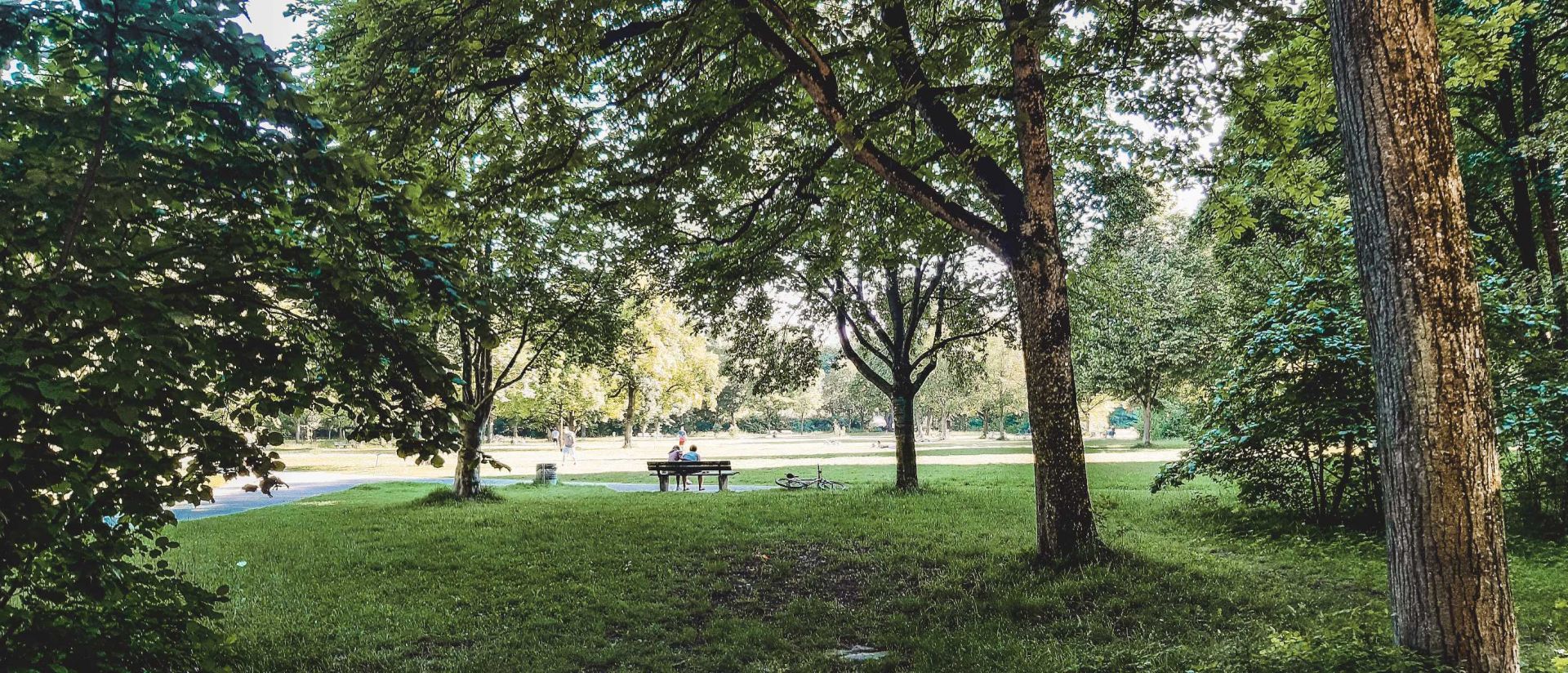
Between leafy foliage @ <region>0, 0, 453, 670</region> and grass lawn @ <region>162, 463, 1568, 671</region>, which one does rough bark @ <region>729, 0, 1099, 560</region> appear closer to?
grass lawn @ <region>162, 463, 1568, 671</region>

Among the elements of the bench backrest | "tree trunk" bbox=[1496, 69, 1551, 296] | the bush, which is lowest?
the bench backrest

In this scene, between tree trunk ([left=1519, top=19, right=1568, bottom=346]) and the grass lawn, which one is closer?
the grass lawn

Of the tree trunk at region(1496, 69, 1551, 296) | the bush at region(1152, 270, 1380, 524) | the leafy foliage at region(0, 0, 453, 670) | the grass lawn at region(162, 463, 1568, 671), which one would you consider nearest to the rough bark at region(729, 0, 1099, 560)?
the grass lawn at region(162, 463, 1568, 671)

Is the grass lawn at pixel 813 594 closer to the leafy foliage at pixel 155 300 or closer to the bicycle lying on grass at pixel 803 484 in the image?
the leafy foliage at pixel 155 300

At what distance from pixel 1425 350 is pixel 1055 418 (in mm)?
3769

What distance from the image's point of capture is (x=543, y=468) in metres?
20.5

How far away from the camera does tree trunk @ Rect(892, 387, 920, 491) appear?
1505cm

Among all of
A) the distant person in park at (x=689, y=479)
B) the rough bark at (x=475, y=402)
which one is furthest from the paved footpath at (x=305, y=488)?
the rough bark at (x=475, y=402)

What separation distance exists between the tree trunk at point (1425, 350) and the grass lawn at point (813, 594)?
0.46m

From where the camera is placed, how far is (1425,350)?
343 centimetres

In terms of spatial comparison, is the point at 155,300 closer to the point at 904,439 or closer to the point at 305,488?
the point at 904,439

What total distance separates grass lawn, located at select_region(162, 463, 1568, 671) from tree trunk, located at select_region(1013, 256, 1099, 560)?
41cm

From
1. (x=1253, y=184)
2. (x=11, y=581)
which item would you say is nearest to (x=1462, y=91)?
(x=1253, y=184)

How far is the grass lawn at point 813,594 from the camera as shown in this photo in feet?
16.8
